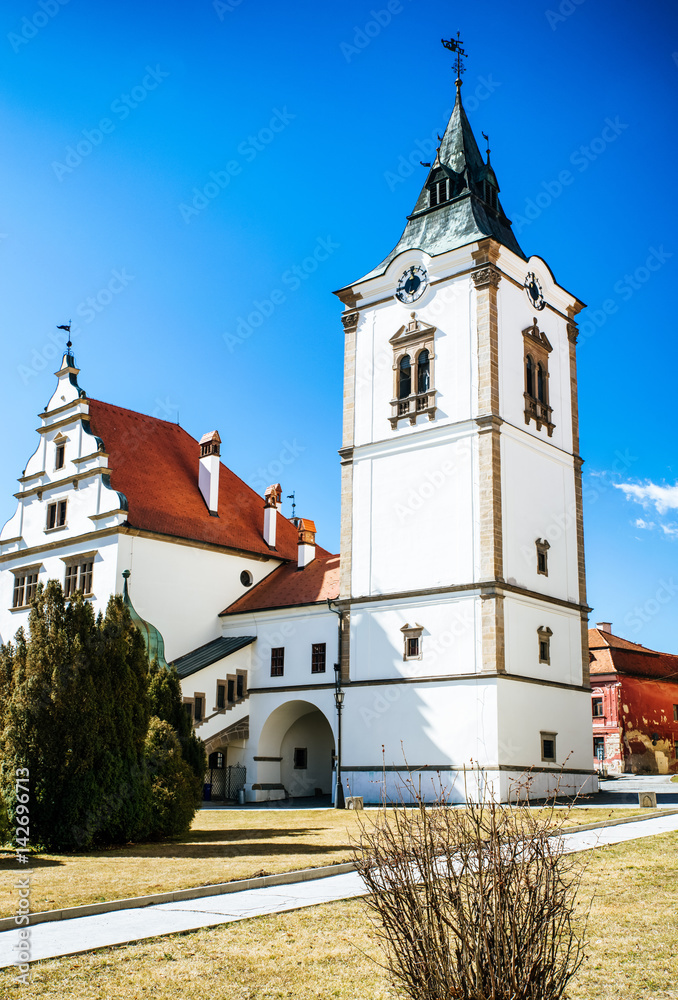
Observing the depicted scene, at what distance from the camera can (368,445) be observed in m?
32.8

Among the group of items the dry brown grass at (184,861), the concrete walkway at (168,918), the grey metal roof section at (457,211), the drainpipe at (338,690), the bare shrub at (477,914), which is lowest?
the dry brown grass at (184,861)

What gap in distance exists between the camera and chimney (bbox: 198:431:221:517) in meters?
38.2

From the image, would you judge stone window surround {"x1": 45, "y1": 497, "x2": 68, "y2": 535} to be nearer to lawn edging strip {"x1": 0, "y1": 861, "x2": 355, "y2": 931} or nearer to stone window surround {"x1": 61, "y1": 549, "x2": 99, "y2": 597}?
stone window surround {"x1": 61, "y1": 549, "x2": 99, "y2": 597}

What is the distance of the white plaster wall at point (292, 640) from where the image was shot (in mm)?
32219

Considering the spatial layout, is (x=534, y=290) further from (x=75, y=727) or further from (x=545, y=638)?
(x=75, y=727)

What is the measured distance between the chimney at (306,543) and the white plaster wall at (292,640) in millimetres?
3943

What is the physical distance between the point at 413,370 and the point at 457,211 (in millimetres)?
6404

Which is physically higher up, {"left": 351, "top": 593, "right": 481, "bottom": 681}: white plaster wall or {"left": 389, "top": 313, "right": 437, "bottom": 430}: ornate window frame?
{"left": 389, "top": 313, "right": 437, "bottom": 430}: ornate window frame

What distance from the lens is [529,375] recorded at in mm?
32750

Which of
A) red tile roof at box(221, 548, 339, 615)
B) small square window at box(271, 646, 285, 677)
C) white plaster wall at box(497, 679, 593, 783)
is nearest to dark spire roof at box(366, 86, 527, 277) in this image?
red tile roof at box(221, 548, 339, 615)

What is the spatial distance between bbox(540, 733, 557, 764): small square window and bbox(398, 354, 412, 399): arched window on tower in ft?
39.7

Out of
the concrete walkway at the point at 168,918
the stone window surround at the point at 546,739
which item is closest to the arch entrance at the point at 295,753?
the stone window surround at the point at 546,739

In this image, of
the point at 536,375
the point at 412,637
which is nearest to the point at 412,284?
the point at 536,375

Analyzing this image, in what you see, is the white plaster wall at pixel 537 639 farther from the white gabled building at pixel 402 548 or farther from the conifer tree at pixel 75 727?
the conifer tree at pixel 75 727
